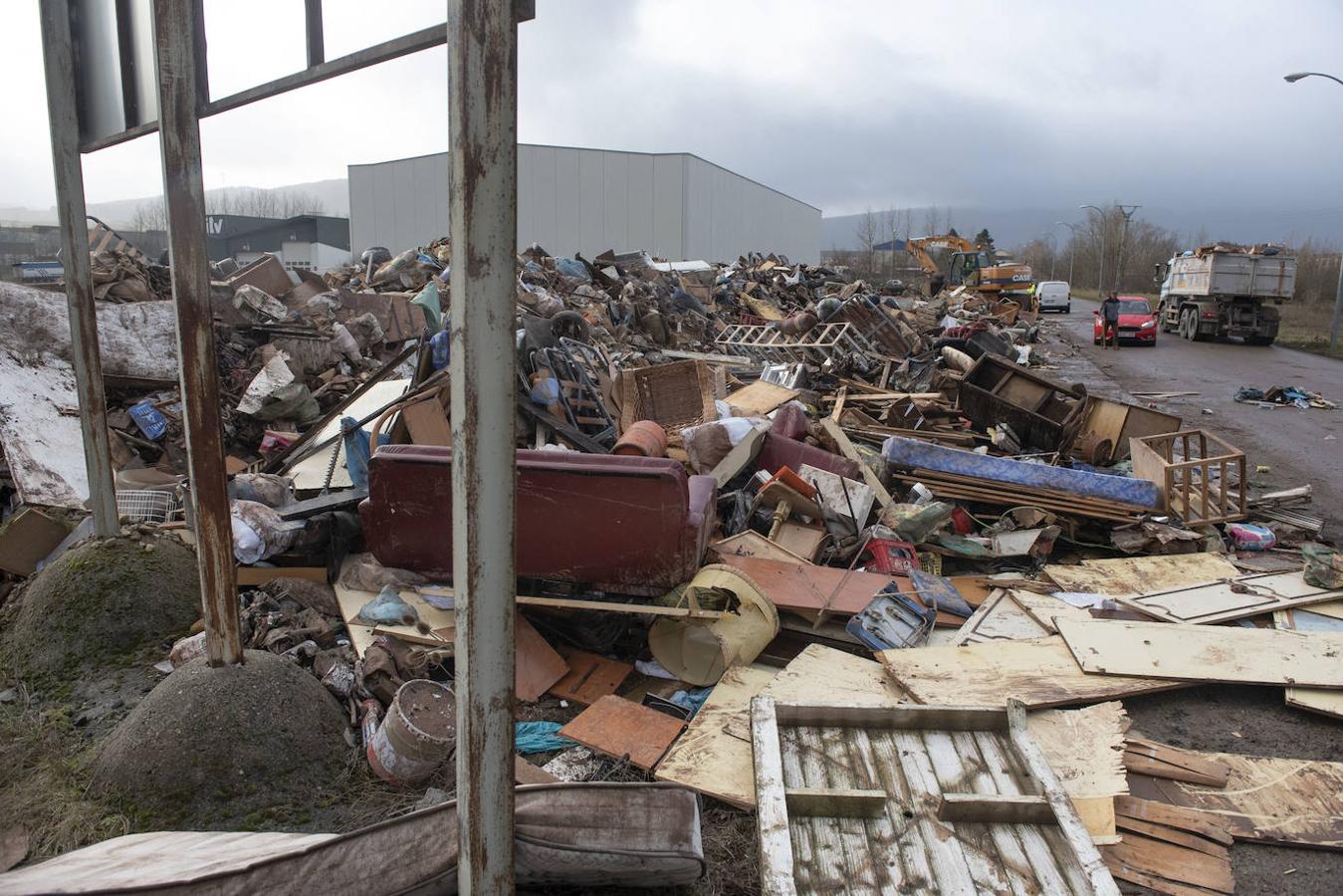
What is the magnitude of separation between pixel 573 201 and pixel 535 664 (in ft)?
116

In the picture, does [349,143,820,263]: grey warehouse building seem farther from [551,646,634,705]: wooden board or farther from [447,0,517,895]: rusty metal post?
[447,0,517,895]: rusty metal post

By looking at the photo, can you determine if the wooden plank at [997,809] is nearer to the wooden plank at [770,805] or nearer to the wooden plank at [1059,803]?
the wooden plank at [1059,803]

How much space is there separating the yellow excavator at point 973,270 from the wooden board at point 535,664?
30045 mm

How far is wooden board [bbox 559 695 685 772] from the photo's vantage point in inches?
144

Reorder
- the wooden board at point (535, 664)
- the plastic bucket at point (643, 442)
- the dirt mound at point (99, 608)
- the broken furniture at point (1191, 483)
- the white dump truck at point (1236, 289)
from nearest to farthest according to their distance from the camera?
the wooden board at point (535, 664), the dirt mound at point (99, 608), the plastic bucket at point (643, 442), the broken furniture at point (1191, 483), the white dump truck at point (1236, 289)

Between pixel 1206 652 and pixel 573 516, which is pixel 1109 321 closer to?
pixel 1206 652

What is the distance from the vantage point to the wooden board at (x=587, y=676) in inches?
165

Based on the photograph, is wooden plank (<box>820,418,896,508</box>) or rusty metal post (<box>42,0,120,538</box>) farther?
wooden plank (<box>820,418,896,508</box>)

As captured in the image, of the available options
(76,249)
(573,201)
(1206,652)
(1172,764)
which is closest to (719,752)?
(1172,764)

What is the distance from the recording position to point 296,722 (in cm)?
Result: 352

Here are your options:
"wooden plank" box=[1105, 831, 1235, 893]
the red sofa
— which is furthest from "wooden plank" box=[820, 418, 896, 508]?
"wooden plank" box=[1105, 831, 1235, 893]

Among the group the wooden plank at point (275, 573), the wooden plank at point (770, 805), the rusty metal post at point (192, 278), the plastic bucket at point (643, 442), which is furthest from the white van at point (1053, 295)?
the rusty metal post at point (192, 278)

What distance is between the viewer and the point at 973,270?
1266 inches

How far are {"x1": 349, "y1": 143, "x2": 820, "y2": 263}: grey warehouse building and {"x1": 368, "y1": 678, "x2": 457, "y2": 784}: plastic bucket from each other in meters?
33.6
